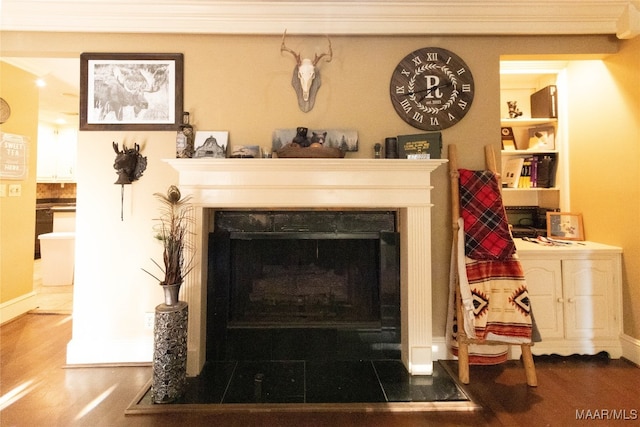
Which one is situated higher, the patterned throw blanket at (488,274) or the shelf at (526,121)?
the shelf at (526,121)

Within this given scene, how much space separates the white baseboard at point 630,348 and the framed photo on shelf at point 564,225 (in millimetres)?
786

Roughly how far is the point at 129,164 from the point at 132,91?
55 centimetres

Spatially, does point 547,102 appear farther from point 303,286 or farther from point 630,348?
point 303,286

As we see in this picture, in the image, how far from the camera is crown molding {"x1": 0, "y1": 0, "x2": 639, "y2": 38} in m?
2.22

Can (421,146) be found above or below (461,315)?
above

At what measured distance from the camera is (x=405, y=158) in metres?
2.16

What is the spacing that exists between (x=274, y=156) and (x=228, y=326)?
4.15ft

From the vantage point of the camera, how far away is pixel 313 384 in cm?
195

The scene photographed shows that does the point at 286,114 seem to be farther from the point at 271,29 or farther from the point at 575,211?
the point at 575,211

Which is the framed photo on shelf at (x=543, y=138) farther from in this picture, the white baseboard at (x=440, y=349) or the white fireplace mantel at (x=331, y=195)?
the white baseboard at (x=440, y=349)

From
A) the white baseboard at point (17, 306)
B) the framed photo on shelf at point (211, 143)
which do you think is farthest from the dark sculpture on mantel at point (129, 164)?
the white baseboard at point (17, 306)

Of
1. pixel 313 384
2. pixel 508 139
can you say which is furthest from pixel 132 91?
pixel 508 139

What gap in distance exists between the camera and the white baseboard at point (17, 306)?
2.97 metres

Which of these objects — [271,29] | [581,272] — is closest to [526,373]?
[581,272]
